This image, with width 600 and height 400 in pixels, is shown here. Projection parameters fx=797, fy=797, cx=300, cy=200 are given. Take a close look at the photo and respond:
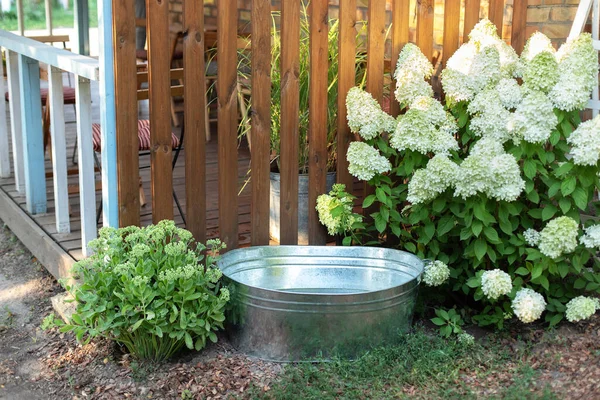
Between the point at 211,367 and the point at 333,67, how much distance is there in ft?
5.36

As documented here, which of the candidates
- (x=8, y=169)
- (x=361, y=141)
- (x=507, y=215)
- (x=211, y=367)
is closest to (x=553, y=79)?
(x=507, y=215)

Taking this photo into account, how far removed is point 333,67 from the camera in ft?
13.1

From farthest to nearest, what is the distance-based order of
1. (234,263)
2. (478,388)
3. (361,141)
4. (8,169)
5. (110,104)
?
1. (8,169)
2. (361,141)
3. (234,263)
4. (110,104)
5. (478,388)

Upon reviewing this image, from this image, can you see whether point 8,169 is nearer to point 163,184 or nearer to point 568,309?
point 163,184

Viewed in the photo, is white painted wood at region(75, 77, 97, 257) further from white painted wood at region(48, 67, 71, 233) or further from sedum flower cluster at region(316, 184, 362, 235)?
sedum flower cluster at region(316, 184, 362, 235)

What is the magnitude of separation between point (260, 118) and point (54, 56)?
1.11 m

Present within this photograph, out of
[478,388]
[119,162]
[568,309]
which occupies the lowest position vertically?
[478,388]

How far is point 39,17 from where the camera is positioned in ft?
60.7

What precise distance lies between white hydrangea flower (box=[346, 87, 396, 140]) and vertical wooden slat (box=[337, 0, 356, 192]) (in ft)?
0.44

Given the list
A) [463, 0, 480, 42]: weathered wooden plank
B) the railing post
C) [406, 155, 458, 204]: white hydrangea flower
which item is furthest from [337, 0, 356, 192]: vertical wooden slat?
the railing post

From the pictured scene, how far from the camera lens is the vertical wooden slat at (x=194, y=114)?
333 centimetres

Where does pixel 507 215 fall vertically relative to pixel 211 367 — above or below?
above

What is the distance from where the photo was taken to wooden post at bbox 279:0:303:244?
3572 millimetres

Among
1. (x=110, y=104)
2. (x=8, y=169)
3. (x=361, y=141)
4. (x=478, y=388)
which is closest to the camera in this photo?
(x=478, y=388)
